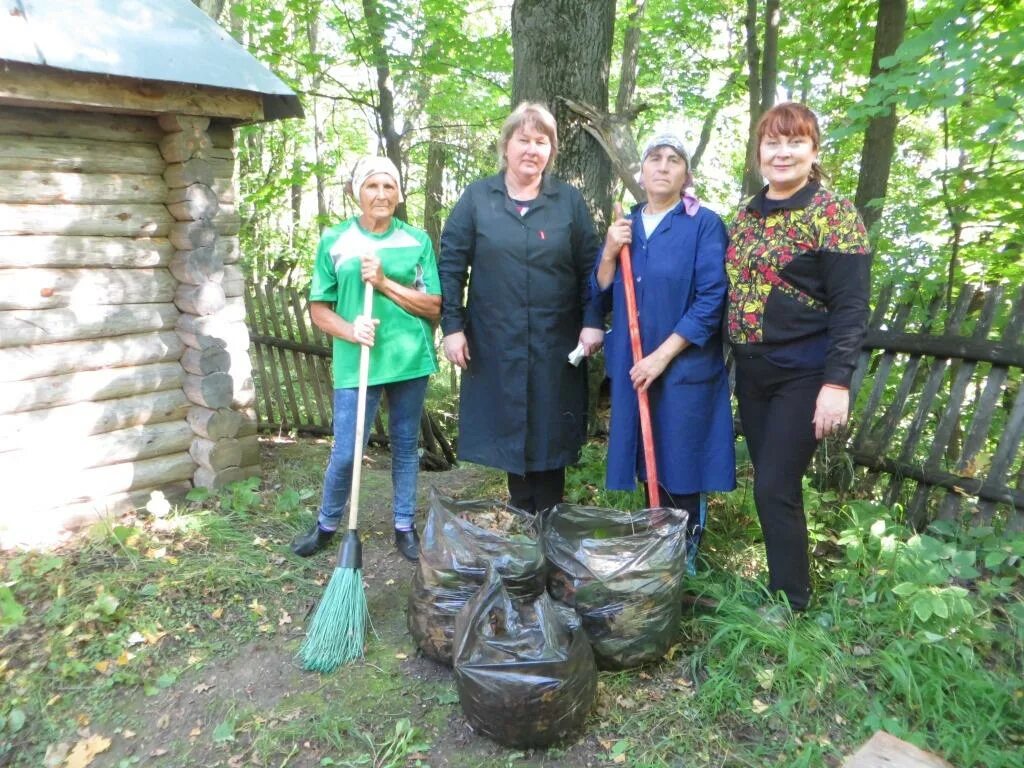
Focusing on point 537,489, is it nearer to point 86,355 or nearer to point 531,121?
point 531,121

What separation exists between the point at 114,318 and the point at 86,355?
0.85 ft

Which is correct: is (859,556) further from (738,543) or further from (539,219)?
(539,219)

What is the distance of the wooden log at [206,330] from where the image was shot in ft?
13.6

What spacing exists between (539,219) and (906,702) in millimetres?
2357

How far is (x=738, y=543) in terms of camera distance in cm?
345

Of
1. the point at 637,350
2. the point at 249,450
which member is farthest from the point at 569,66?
the point at 249,450

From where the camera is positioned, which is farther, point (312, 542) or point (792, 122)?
point (312, 542)

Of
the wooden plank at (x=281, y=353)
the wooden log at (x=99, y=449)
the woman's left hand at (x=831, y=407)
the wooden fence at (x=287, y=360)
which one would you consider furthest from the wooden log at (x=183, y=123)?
the woman's left hand at (x=831, y=407)

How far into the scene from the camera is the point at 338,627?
2822mm

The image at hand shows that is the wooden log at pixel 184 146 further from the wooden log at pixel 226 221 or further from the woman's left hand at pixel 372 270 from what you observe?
the woman's left hand at pixel 372 270

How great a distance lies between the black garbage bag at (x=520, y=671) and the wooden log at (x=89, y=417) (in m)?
2.71

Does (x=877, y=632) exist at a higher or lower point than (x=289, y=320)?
lower

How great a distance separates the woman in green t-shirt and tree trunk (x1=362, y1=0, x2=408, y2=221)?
9.60 ft

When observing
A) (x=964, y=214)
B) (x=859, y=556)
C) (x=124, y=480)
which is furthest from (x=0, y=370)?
(x=964, y=214)
